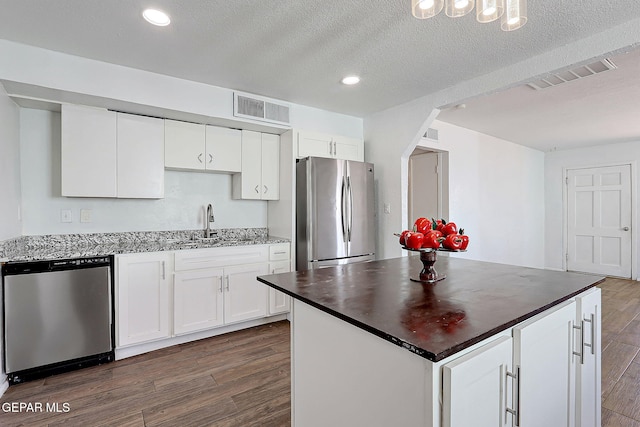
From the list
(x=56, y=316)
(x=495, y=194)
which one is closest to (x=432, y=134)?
(x=495, y=194)

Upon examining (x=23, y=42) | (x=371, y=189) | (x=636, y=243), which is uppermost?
(x=23, y=42)

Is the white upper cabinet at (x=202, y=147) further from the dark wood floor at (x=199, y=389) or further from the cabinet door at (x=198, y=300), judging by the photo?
the dark wood floor at (x=199, y=389)

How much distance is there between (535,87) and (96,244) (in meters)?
4.42

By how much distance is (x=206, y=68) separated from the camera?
2.71 m

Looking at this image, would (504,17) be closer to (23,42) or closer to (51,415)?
(23,42)

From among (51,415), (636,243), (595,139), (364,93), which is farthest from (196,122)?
(636,243)

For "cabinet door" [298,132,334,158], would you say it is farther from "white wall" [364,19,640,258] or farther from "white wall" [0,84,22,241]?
"white wall" [0,84,22,241]

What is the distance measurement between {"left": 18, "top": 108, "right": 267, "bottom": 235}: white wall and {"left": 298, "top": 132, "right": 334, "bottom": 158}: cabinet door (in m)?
0.90

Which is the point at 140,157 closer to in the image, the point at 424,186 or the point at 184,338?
the point at 184,338

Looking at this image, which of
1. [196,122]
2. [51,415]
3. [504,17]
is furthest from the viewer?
[196,122]

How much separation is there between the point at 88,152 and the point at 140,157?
15.2 inches

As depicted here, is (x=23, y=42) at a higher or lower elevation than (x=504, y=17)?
higher

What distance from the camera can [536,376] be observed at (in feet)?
4.04

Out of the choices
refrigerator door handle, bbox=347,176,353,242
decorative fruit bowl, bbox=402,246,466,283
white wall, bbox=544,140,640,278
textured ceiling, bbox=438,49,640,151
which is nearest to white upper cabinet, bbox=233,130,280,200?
refrigerator door handle, bbox=347,176,353,242
